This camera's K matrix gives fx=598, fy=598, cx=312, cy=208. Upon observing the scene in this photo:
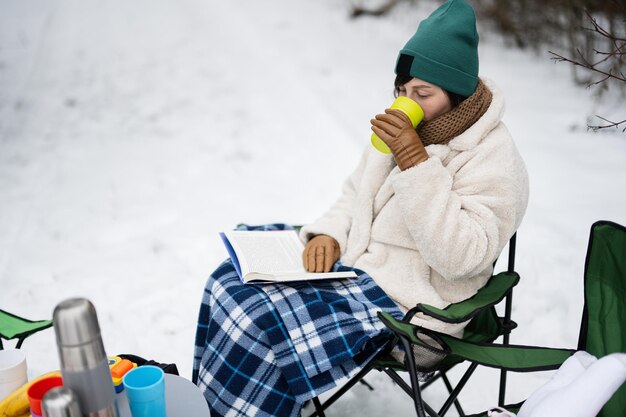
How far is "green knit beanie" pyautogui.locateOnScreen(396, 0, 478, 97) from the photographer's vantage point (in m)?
2.02

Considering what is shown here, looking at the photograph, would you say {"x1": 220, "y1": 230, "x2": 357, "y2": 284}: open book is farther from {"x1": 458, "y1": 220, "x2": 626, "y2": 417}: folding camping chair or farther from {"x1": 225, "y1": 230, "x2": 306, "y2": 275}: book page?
{"x1": 458, "y1": 220, "x2": 626, "y2": 417}: folding camping chair

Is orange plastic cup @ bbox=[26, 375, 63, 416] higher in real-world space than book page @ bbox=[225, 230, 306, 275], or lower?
higher

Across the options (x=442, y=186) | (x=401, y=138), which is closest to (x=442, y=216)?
(x=442, y=186)

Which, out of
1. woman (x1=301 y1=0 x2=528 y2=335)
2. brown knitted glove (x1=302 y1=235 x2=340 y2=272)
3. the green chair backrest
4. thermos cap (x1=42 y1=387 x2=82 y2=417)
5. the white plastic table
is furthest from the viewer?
brown knitted glove (x1=302 y1=235 x2=340 y2=272)

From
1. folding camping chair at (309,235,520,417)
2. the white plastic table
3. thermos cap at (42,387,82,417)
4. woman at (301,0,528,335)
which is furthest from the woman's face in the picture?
thermos cap at (42,387,82,417)

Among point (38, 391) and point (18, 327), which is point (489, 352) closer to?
point (38, 391)

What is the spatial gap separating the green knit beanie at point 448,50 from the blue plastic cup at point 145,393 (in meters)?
1.31

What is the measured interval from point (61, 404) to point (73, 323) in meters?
0.15

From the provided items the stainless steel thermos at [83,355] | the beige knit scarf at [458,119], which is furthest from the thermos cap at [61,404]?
the beige knit scarf at [458,119]

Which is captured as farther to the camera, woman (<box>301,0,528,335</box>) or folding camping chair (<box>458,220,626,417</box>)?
woman (<box>301,0,528,335</box>)

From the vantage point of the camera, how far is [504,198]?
1.96 meters

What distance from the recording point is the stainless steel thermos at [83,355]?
1134 mm

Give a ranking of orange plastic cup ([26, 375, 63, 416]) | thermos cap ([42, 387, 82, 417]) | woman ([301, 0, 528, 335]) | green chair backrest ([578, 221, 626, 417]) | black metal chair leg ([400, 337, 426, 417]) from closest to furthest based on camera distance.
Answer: thermos cap ([42, 387, 82, 417]), orange plastic cup ([26, 375, 63, 416]), black metal chair leg ([400, 337, 426, 417]), green chair backrest ([578, 221, 626, 417]), woman ([301, 0, 528, 335])

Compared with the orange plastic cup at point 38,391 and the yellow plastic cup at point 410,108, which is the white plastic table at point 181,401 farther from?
the yellow plastic cup at point 410,108
